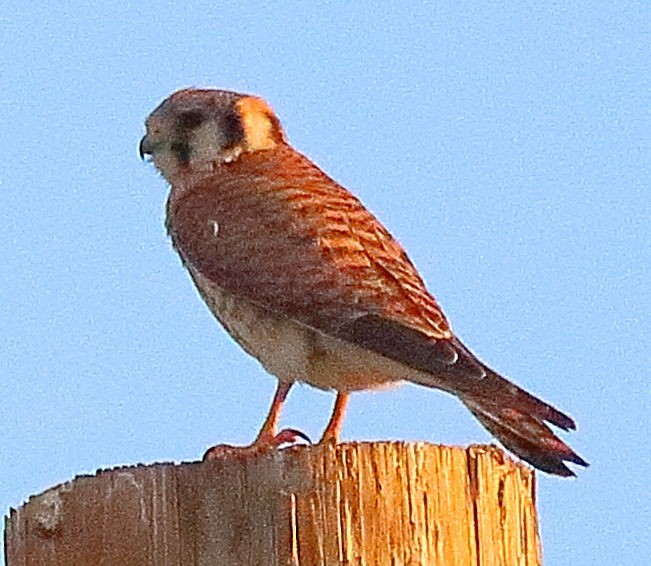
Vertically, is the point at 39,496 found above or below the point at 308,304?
below

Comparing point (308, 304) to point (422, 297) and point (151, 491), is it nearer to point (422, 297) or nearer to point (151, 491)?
point (422, 297)

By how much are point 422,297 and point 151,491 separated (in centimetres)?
202

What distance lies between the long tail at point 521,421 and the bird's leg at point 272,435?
506 mm

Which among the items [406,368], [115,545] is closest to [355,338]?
[406,368]

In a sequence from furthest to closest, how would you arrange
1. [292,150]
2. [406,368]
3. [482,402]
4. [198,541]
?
[292,150] < [406,368] < [482,402] < [198,541]

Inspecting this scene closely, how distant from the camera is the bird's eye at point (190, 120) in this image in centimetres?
634

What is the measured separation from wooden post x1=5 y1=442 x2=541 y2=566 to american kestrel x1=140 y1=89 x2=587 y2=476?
0.64 metres

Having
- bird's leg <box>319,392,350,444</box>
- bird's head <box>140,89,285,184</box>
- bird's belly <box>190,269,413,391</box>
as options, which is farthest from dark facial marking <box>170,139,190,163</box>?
bird's leg <box>319,392,350,444</box>

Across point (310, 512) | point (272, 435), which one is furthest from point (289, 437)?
point (310, 512)

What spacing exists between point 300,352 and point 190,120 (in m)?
1.57

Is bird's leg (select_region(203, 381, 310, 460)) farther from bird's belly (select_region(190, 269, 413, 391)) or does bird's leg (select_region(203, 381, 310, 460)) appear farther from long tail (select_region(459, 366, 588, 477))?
long tail (select_region(459, 366, 588, 477))

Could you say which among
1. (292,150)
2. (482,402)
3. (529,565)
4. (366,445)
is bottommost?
(529,565)

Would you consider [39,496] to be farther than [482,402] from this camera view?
No

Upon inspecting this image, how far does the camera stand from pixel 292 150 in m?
6.46
